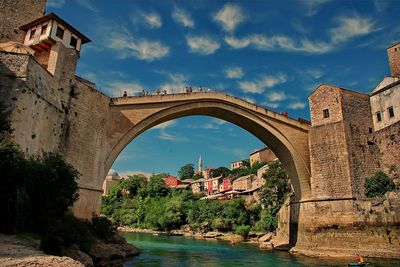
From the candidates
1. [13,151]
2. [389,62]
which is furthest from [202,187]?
[13,151]

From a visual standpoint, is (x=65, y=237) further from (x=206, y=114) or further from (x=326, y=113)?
(x=326, y=113)

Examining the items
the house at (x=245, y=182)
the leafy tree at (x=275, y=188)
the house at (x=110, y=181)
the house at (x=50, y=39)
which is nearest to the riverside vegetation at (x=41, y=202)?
the house at (x=50, y=39)

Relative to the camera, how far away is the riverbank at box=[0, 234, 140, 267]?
7.49m

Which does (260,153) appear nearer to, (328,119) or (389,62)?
(389,62)

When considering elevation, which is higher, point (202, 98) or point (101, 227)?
point (202, 98)

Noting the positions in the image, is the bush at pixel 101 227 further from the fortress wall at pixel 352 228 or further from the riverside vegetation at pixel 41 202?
the fortress wall at pixel 352 228

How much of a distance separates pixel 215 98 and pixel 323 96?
751 centimetres

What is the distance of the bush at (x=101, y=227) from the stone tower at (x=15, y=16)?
1085 cm

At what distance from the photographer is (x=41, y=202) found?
11422mm

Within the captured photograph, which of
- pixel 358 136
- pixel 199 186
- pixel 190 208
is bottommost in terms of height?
pixel 190 208

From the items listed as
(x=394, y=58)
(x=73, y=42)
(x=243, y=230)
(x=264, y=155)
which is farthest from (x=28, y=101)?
(x=264, y=155)

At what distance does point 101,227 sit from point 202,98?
10.1 metres

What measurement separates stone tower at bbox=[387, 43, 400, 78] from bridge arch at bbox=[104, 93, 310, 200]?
1509 centimetres

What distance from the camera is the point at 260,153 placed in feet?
227
